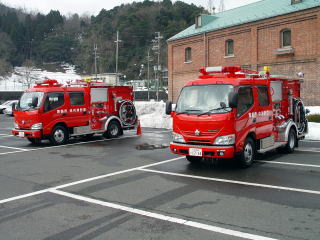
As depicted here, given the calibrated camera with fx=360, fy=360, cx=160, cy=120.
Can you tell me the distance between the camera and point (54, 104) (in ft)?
50.2

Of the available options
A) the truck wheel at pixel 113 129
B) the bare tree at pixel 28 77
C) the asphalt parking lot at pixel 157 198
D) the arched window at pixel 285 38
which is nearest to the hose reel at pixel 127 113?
the truck wheel at pixel 113 129

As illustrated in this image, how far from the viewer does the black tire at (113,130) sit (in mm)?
17217

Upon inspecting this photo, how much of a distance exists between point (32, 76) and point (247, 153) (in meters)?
101

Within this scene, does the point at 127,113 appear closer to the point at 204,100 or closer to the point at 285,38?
the point at 204,100

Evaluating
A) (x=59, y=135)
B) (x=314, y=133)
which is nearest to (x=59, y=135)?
(x=59, y=135)

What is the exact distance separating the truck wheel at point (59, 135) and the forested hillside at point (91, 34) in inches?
2573

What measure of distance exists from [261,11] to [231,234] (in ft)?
102

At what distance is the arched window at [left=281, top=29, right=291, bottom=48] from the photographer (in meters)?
29.5

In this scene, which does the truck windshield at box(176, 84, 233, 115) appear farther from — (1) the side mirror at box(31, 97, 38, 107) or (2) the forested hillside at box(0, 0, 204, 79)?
(2) the forested hillside at box(0, 0, 204, 79)

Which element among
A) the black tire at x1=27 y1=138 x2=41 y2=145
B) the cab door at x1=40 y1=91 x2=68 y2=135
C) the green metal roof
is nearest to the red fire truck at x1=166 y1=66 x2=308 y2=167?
the cab door at x1=40 y1=91 x2=68 y2=135

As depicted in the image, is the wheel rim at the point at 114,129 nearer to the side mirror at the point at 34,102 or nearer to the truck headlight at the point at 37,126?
the truck headlight at the point at 37,126

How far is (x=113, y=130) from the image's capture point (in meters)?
17.5

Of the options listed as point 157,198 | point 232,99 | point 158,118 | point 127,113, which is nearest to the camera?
point 157,198

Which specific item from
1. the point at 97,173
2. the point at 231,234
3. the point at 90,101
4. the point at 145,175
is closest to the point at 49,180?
the point at 97,173
